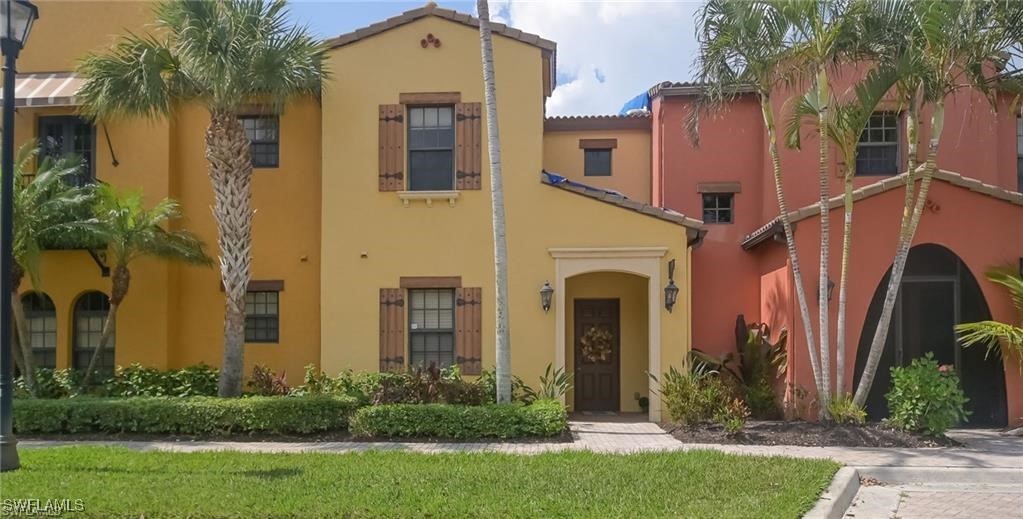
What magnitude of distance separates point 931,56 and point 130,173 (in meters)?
12.9

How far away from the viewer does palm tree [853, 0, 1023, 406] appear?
32.1ft

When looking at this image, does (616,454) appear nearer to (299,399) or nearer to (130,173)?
(299,399)

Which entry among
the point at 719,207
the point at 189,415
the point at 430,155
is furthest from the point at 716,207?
the point at 189,415

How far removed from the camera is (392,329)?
1320 cm

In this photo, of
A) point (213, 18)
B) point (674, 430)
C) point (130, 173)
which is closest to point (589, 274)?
point (674, 430)

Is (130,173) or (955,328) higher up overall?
(130,173)

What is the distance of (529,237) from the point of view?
13.1m

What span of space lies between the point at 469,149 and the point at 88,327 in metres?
7.71

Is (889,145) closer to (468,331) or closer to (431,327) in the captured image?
(468,331)

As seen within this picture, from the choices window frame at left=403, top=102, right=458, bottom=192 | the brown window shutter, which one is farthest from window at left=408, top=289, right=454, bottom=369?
window frame at left=403, top=102, right=458, bottom=192

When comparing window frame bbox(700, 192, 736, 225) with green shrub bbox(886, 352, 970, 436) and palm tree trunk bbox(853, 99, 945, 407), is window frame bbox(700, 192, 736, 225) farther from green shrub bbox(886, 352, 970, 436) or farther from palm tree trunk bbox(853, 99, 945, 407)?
green shrub bbox(886, 352, 970, 436)

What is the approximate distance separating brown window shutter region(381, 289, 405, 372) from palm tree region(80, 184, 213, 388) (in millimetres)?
3329

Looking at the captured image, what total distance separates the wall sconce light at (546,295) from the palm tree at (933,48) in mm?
4846

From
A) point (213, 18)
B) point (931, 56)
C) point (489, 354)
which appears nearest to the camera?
point (931, 56)
